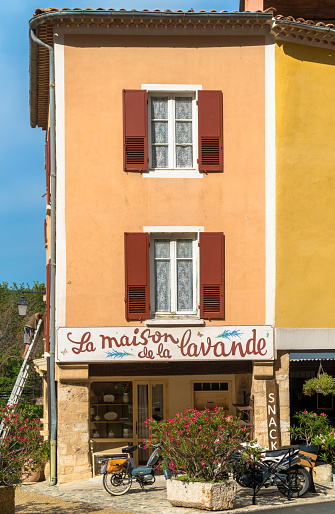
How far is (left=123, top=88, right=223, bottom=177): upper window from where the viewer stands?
19.8 metres

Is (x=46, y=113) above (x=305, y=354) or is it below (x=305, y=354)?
above

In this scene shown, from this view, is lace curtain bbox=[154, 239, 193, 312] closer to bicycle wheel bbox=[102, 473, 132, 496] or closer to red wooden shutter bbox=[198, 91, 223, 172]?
red wooden shutter bbox=[198, 91, 223, 172]

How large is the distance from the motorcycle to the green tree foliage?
65.6 ft

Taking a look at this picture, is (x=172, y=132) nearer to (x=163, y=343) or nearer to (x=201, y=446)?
(x=163, y=343)

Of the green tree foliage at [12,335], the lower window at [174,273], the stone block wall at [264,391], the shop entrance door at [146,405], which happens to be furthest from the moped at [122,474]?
the green tree foliage at [12,335]

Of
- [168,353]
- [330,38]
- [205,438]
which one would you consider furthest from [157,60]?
[205,438]

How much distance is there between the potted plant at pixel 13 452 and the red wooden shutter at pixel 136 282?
4180 millimetres

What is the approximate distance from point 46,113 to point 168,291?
882 centimetres

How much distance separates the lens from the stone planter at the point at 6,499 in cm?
1439

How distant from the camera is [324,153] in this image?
20422mm

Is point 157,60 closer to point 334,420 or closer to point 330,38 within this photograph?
point 330,38

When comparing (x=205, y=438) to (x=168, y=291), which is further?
(x=168, y=291)

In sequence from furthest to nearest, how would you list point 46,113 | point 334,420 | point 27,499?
1. point 46,113
2. point 334,420
3. point 27,499

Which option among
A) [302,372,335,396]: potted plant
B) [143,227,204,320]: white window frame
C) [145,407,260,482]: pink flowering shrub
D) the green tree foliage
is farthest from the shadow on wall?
the green tree foliage
